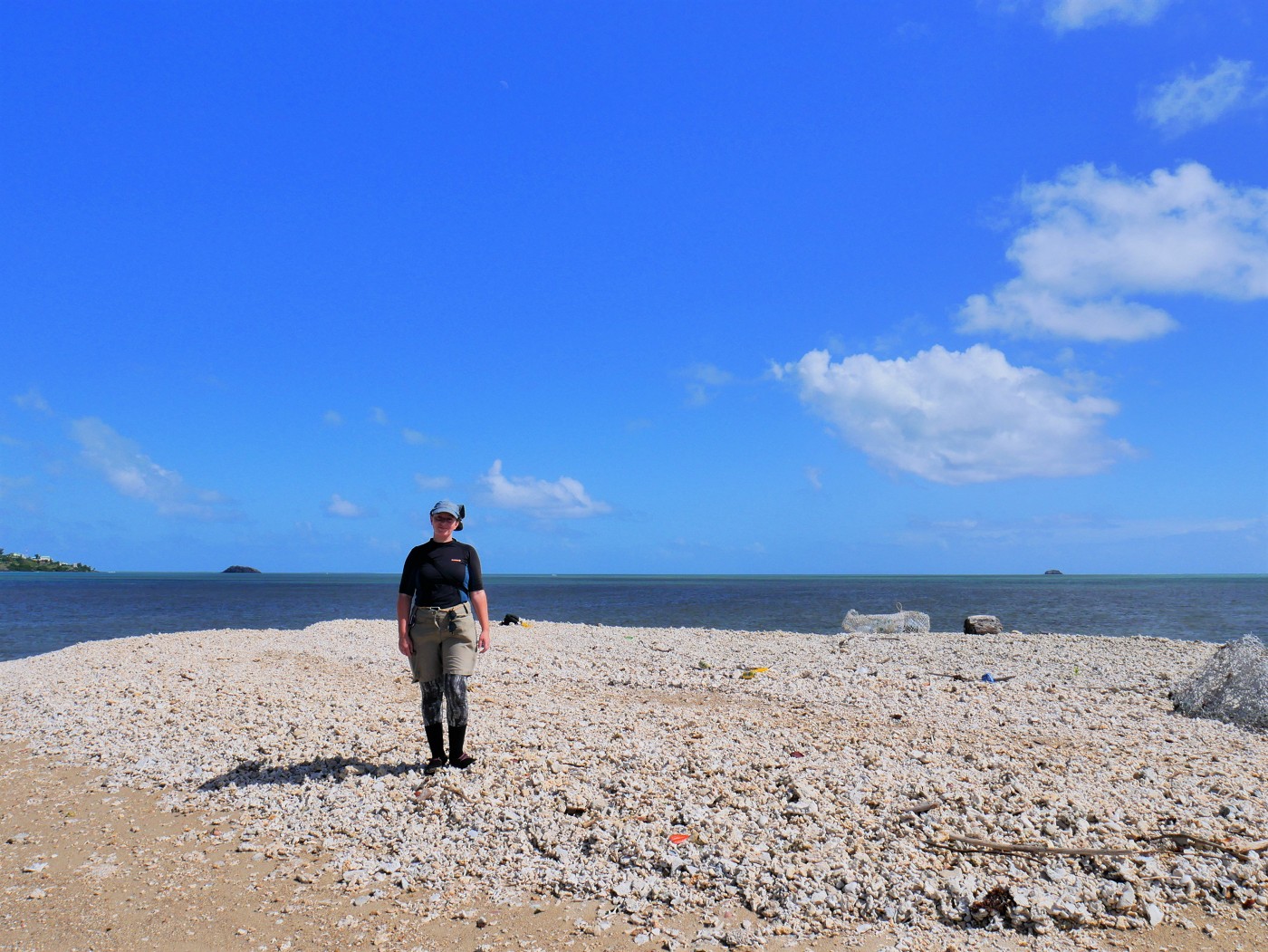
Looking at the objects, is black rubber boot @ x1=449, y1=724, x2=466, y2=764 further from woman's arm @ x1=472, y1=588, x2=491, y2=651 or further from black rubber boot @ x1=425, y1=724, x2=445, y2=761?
woman's arm @ x1=472, y1=588, x2=491, y2=651

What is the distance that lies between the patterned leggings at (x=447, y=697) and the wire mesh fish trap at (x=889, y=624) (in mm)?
20257

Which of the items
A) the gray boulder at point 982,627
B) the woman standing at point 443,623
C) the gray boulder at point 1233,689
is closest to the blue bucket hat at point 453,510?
the woman standing at point 443,623

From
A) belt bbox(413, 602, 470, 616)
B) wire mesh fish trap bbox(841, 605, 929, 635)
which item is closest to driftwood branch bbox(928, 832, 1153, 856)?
belt bbox(413, 602, 470, 616)

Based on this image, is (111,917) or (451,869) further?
(451,869)

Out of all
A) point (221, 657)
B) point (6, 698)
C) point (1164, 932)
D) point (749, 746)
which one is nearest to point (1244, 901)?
point (1164, 932)

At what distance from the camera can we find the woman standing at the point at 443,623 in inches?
282

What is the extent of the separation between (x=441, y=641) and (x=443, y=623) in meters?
0.19

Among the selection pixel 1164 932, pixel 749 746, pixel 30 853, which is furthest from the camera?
pixel 749 746

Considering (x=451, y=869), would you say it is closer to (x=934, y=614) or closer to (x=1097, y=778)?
(x=1097, y=778)

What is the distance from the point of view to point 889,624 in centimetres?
2636

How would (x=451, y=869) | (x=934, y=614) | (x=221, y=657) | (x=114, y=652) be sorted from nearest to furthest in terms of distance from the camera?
(x=451, y=869)
(x=221, y=657)
(x=114, y=652)
(x=934, y=614)

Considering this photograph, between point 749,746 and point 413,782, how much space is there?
3.25 m

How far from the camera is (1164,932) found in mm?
4629

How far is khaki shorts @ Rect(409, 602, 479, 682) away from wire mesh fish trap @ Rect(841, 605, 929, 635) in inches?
806
